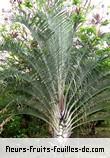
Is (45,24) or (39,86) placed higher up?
(45,24)

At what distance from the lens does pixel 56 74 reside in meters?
7.46

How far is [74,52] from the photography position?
7.59m

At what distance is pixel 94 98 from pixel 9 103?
201cm

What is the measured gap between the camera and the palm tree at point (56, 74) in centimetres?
726

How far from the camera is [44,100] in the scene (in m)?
7.84

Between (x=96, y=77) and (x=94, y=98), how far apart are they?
0.60 metres

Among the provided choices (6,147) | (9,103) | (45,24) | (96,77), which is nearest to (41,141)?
(6,147)

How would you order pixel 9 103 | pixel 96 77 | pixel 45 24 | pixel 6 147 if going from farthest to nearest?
pixel 6 147
pixel 9 103
pixel 96 77
pixel 45 24

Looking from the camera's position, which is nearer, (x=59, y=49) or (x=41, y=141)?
(x=59, y=49)

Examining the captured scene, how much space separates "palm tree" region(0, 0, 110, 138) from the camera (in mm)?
7256

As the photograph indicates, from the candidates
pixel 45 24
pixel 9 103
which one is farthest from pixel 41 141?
pixel 45 24

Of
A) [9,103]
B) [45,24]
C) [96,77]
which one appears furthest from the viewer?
[9,103]

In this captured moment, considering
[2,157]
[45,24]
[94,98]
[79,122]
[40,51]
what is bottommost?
[2,157]

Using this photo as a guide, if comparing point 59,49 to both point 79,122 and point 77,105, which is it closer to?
point 77,105
